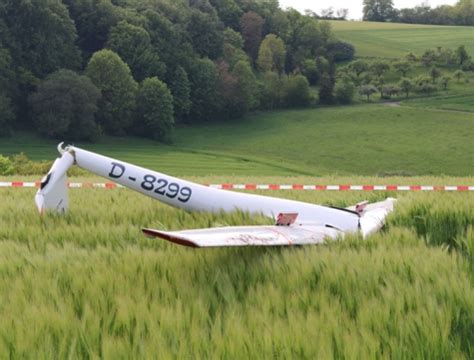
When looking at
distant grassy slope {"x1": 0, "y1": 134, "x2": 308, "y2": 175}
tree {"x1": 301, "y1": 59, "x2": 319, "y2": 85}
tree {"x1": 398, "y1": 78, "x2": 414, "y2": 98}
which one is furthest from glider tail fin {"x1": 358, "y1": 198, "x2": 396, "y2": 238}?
tree {"x1": 301, "y1": 59, "x2": 319, "y2": 85}

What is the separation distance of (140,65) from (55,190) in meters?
91.4

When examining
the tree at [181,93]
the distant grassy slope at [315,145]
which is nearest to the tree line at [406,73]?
the distant grassy slope at [315,145]

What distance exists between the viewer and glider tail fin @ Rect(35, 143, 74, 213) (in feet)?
27.5

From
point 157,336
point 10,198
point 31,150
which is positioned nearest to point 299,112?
point 31,150

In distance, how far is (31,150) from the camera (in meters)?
71.9

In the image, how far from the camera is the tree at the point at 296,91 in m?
114

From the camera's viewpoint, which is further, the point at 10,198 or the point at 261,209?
the point at 10,198

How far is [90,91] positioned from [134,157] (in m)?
15.2

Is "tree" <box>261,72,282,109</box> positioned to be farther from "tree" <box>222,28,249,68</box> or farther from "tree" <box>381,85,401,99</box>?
"tree" <box>381,85,401,99</box>

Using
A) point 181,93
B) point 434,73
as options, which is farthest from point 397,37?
point 181,93

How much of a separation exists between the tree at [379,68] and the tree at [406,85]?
11738 millimetres

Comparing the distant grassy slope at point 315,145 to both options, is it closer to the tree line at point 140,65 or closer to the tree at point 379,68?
the tree line at point 140,65

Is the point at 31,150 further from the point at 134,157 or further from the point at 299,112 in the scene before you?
the point at 299,112

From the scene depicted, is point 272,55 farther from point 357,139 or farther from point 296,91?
point 357,139
